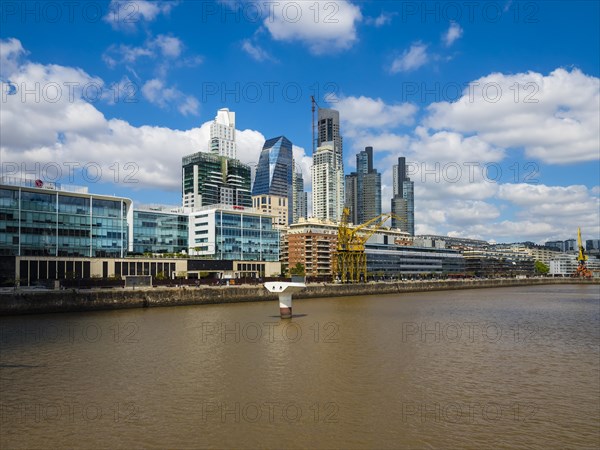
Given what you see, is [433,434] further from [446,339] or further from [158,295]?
[158,295]

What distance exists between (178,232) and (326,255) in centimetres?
7357

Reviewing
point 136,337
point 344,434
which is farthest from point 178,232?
point 344,434

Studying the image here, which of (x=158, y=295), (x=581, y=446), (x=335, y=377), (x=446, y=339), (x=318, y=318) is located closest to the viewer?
(x=581, y=446)

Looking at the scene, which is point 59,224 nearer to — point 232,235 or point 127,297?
point 127,297

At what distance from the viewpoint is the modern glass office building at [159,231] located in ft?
404

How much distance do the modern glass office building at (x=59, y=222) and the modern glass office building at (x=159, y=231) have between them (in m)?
10.2

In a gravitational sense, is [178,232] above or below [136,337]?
above

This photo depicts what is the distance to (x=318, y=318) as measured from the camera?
6094cm

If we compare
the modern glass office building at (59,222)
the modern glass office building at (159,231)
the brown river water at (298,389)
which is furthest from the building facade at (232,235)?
the brown river water at (298,389)

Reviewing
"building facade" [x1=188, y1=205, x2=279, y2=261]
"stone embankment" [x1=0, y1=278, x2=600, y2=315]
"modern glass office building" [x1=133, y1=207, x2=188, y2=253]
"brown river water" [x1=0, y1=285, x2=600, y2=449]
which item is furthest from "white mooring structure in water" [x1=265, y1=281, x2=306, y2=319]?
"building facade" [x1=188, y1=205, x2=279, y2=261]

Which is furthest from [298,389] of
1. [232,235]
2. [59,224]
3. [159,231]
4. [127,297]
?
[232,235]

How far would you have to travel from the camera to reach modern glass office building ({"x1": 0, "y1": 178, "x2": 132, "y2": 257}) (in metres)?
91.8

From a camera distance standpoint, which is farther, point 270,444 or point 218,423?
point 218,423

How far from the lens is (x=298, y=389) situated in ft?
82.6
